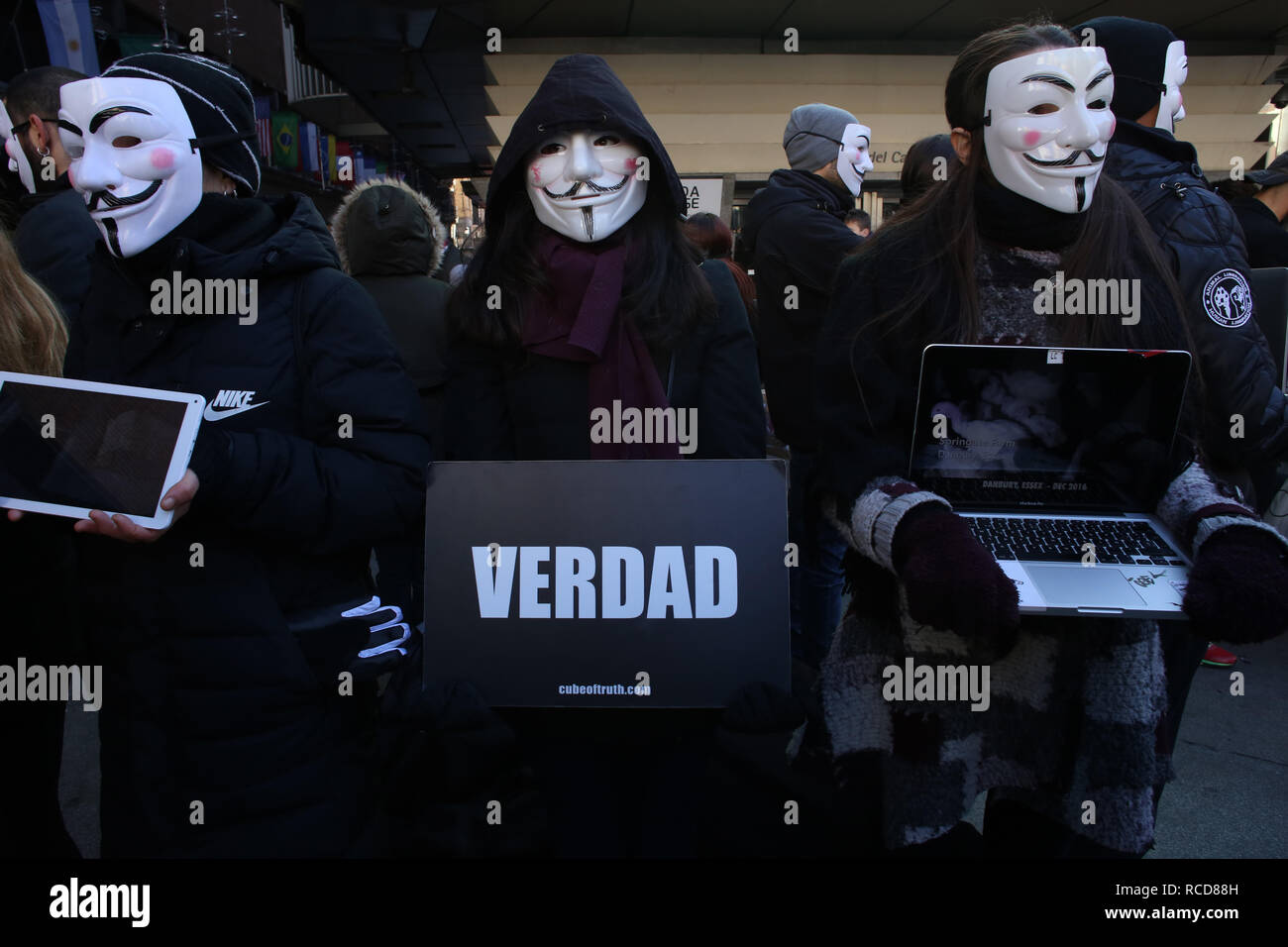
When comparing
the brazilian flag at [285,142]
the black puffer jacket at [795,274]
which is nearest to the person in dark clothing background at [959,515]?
the black puffer jacket at [795,274]

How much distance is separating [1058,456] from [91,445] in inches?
65.1

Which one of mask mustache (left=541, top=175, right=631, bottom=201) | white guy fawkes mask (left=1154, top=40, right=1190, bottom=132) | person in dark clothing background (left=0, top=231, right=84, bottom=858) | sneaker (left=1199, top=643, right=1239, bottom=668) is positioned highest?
white guy fawkes mask (left=1154, top=40, right=1190, bottom=132)

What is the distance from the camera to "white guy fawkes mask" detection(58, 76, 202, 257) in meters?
1.57

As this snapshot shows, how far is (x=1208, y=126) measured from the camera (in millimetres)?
10602

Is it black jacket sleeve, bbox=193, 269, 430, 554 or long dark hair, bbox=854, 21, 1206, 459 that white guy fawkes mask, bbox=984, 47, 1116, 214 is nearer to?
long dark hair, bbox=854, 21, 1206, 459

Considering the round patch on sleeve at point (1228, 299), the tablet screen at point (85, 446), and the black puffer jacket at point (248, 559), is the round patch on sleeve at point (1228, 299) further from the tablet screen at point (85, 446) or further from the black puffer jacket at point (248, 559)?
the tablet screen at point (85, 446)

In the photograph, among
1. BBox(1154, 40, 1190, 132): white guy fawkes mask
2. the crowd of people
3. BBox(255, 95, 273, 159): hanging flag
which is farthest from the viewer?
BBox(255, 95, 273, 159): hanging flag

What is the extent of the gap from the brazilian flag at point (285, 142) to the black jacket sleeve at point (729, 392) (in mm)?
6661

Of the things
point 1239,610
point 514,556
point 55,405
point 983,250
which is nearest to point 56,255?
point 55,405

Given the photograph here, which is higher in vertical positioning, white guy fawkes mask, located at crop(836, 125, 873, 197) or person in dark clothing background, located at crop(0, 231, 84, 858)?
white guy fawkes mask, located at crop(836, 125, 873, 197)

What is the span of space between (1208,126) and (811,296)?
34.4ft

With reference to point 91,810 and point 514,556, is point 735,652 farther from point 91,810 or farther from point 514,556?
point 91,810

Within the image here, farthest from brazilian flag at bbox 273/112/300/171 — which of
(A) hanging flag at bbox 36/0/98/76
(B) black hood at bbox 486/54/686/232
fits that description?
(B) black hood at bbox 486/54/686/232

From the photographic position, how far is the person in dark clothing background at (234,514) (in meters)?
1.51
